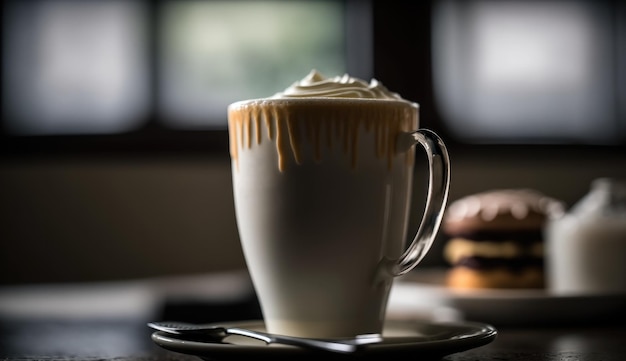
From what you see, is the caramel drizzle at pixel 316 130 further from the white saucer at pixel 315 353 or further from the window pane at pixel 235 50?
the window pane at pixel 235 50

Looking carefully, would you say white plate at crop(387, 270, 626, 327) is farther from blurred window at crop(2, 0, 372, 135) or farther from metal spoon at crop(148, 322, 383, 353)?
blurred window at crop(2, 0, 372, 135)

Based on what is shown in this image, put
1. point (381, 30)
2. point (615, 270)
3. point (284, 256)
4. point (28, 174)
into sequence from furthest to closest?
point (381, 30), point (28, 174), point (615, 270), point (284, 256)

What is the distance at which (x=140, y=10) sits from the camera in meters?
2.98

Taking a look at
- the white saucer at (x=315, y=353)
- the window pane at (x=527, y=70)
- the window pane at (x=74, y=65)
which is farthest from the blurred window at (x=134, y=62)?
the white saucer at (x=315, y=353)

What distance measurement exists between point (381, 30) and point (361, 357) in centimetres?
275

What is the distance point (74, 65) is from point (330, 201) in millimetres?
2676

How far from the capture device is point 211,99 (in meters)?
3.04

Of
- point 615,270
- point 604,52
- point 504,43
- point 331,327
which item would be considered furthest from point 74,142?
point 331,327

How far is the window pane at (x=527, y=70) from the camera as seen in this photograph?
3.20 metres

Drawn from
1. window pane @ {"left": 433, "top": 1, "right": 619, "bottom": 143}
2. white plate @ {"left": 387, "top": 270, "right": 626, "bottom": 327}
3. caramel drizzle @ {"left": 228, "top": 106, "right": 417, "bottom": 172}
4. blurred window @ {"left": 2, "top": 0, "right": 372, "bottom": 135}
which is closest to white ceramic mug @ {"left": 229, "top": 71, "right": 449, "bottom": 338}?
caramel drizzle @ {"left": 228, "top": 106, "right": 417, "bottom": 172}

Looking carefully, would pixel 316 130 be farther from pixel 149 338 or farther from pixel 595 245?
pixel 595 245

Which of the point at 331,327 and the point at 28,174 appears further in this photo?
the point at 28,174

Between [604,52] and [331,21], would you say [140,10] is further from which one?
[604,52]

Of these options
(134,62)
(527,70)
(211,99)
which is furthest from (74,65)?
(527,70)
